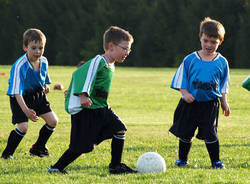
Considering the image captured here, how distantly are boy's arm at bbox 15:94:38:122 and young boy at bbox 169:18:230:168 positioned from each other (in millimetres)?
1726

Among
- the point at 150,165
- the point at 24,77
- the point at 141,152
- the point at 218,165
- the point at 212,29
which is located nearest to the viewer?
the point at 150,165

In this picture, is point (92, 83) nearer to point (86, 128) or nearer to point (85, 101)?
point (85, 101)

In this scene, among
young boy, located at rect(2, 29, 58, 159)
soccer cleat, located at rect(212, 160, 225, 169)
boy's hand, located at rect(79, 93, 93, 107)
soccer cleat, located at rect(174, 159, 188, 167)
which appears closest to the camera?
boy's hand, located at rect(79, 93, 93, 107)

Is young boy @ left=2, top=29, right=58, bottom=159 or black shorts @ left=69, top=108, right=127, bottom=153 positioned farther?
young boy @ left=2, top=29, right=58, bottom=159

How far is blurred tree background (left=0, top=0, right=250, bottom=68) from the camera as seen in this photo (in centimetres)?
5112

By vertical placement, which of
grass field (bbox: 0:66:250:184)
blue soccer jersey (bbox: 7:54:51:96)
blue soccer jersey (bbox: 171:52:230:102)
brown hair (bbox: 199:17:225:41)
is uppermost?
brown hair (bbox: 199:17:225:41)

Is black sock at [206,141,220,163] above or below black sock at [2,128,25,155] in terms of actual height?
above

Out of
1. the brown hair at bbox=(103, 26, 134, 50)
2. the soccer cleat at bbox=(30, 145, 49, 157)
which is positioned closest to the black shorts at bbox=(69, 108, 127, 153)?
the brown hair at bbox=(103, 26, 134, 50)

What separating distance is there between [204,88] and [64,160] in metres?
1.85

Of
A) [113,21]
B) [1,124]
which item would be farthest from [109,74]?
[113,21]

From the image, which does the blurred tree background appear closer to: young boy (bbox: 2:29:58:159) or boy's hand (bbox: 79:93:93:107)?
young boy (bbox: 2:29:58:159)

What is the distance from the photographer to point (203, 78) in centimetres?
591

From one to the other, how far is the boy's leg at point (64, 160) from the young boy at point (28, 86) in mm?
983

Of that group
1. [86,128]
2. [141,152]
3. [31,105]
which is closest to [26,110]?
[31,105]
